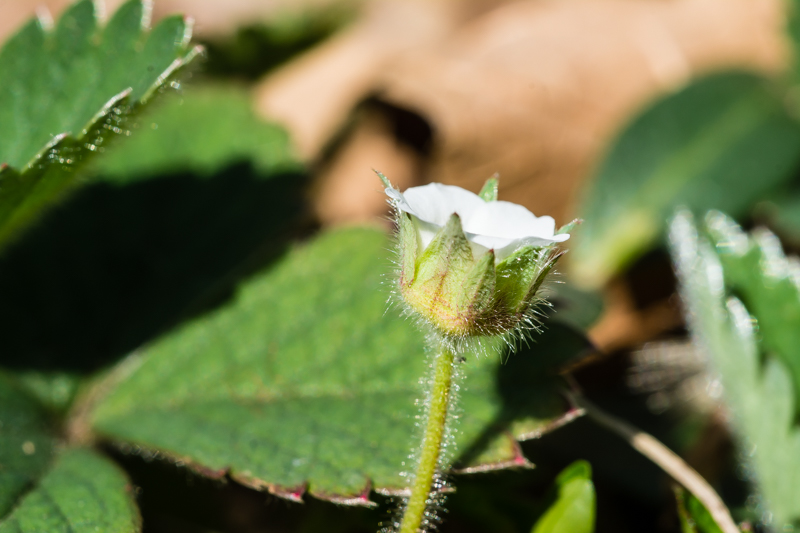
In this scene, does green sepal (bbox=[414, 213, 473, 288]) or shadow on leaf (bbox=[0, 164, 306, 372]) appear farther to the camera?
shadow on leaf (bbox=[0, 164, 306, 372])

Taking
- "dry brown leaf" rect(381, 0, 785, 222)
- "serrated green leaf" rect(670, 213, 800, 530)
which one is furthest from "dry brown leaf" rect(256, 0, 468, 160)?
"serrated green leaf" rect(670, 213, 800, 530)

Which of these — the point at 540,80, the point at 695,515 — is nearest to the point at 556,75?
the point at 540,80

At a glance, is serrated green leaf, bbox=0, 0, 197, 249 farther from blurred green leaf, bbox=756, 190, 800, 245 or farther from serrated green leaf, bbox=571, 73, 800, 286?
blurred green leaf, bbox=756, 190, 800, 245

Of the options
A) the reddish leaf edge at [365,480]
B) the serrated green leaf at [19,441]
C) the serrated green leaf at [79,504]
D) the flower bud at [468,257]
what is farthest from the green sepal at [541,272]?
the serrated green leaf at [19,441]

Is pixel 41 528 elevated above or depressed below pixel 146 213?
below

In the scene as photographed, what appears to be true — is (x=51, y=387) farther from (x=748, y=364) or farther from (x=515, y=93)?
(x=515, y=93)

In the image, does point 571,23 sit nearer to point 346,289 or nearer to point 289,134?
point 289,134

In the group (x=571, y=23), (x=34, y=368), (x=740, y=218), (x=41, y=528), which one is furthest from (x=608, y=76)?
(x=41, y=528)

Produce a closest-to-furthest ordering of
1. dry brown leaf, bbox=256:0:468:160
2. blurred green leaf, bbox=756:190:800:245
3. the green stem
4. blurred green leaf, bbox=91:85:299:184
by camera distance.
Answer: the green stem < blurred green leaf, bbox=91:85:299:184 < blurred green leaf, bbox=756:190:800:245 < dry brown leaf, bbox=256:0:468:160
